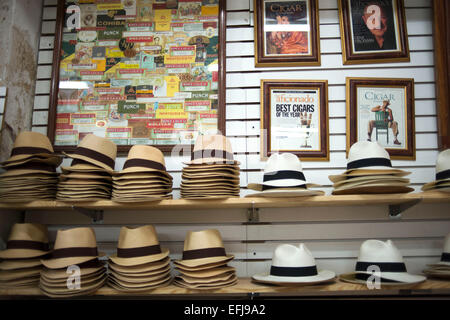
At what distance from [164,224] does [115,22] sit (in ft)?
5.66

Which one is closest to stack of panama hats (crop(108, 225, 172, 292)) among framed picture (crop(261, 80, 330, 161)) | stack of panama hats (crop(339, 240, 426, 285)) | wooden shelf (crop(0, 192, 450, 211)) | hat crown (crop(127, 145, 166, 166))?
wooden shelf (crop(0, 192, 450, 211))

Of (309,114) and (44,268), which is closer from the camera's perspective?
(44,268)

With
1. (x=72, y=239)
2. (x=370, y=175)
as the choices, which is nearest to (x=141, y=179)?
(x=72, y=239)

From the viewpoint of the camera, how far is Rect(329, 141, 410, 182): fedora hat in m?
2.23

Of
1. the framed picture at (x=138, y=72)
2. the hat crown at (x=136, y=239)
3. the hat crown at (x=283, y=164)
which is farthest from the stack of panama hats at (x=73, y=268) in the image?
the hat crown at (x=283, y=164)

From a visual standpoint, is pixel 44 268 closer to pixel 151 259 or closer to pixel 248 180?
pixel 151 259

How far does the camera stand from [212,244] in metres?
2.26

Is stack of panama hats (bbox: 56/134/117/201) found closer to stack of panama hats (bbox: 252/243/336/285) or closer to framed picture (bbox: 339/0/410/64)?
stack of panama hats (bbox: 252/243/336/285)

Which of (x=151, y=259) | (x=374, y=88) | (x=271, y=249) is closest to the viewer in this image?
(x=151, y=259)

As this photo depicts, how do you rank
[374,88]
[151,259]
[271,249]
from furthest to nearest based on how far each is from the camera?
[374,88] < [271,249] < [151,259]

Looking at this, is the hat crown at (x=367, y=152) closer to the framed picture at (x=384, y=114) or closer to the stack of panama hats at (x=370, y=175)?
the stack of panama hats at (x=370, y=175)

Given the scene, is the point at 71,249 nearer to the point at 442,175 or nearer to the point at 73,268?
the point at 73,268

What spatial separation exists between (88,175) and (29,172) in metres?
0.41

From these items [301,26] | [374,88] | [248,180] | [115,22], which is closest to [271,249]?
[248,180]
